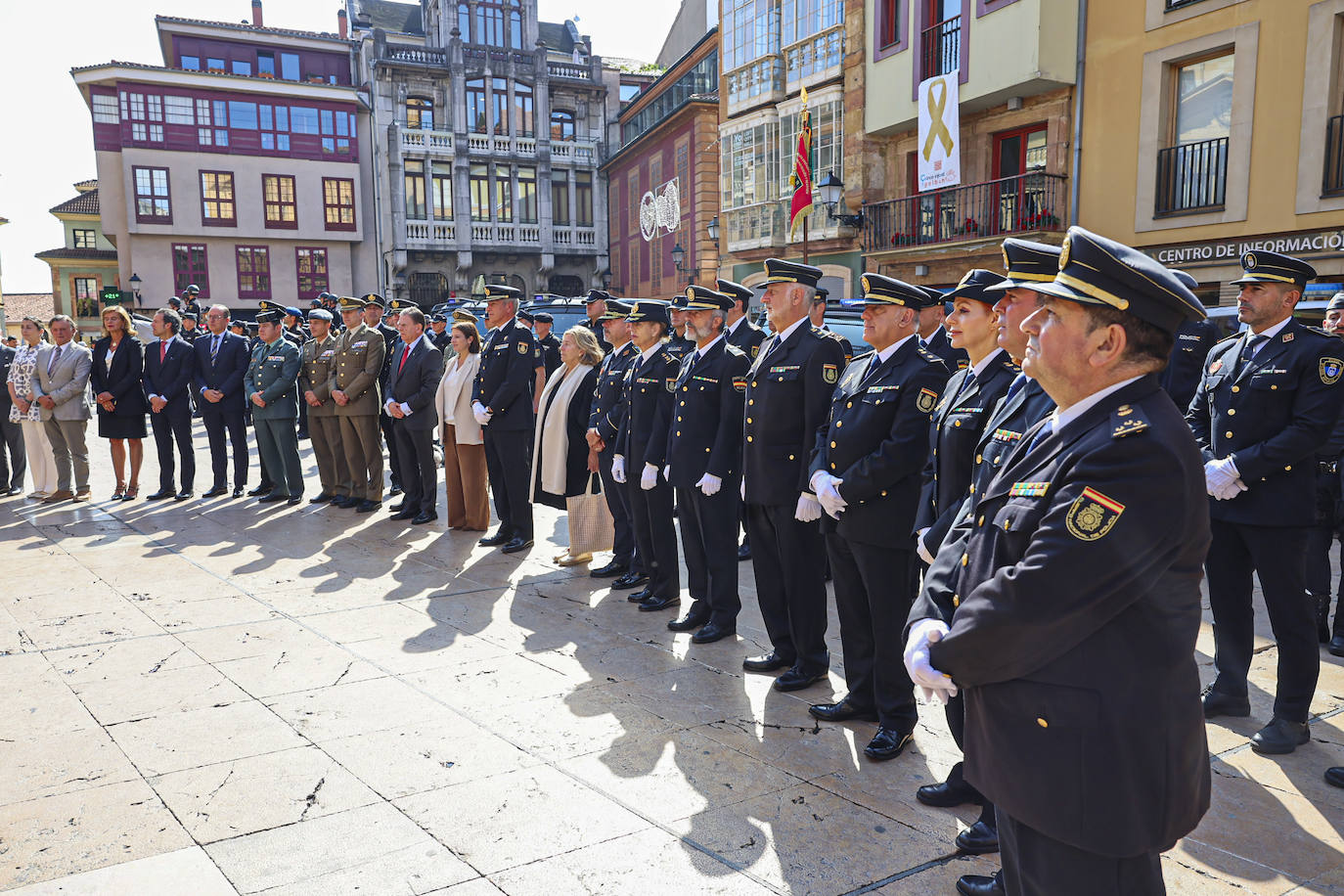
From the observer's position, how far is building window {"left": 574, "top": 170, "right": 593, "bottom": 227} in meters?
42.7

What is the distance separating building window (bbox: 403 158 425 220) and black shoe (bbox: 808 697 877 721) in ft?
129

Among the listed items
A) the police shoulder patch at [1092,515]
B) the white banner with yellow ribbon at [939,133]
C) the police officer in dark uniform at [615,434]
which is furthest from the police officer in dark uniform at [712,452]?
the white banner with yellow ribbon at [939,133]

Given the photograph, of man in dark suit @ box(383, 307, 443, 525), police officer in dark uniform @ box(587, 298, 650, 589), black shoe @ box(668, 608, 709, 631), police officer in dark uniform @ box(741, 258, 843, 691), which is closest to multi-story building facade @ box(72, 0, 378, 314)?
man in dark suit @ box(383, 307, 443, 525)

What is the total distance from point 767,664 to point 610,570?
8.17 ft

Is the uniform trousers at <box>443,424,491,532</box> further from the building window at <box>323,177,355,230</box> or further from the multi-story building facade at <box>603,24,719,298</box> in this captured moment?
the building window at <box>323,177,355,230</box>

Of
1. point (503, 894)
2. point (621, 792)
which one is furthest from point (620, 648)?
point (503, 894)

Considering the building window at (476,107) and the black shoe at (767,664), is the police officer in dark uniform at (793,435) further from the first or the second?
the building window at (476,107)

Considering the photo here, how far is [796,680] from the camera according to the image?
5055 millimetres

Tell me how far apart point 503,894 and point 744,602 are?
12.7ft

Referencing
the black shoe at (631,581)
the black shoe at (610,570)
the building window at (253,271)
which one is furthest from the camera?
the building window at (253,271)

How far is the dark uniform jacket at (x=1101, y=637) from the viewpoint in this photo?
198 centimetres

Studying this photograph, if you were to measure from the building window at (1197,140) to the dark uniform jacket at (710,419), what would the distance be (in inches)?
489

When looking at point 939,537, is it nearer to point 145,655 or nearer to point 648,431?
point 648,431

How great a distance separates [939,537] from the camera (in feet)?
11.5
